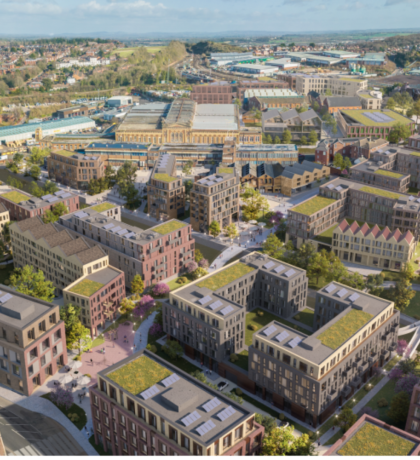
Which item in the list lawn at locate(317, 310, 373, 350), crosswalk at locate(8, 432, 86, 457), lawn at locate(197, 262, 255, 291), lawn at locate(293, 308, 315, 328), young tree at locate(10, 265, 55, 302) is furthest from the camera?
young tree at locate(10, 265, 55, 302)

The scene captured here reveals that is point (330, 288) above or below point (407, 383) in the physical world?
above

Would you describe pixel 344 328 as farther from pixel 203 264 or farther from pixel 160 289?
pixel 203 264

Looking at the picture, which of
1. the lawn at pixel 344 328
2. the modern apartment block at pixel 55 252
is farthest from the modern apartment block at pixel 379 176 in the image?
the modern apartment block at pixel 55 252

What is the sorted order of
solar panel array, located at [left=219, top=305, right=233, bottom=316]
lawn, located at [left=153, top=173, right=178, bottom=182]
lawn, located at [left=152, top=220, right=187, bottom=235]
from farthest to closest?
lawn, located at [left=153, top=173, right=178, bottom=182], lawn, located at [left=152, top=220, right=187, bottom=235], solar panel array, located at [left=219, top=305, right=233, bottom=316]

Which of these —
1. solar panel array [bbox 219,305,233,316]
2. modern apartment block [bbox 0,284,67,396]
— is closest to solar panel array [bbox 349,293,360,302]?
solar panel array [bbox 219,305,233,316]

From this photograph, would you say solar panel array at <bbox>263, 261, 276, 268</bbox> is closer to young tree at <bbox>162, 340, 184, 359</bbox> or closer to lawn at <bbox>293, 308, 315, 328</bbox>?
lawn at <bbox>293, 308, 315, 328</bbox>

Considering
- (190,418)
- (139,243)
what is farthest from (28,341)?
(190,418)
